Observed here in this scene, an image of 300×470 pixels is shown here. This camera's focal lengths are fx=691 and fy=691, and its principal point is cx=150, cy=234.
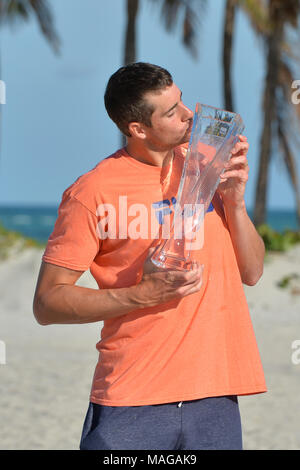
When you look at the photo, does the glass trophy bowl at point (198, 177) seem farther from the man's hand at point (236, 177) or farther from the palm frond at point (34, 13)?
the palm frond at point (34, 13)

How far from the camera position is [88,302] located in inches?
78.3

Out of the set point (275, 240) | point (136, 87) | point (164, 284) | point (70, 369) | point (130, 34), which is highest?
point (136, 87)

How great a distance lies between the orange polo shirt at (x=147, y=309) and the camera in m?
2.02

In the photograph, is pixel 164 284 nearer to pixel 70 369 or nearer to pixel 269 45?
pixel 70 369

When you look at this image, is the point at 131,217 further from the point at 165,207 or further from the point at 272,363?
the point at 272,363

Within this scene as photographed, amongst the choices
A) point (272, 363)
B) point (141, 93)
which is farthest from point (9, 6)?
point (141, 93)

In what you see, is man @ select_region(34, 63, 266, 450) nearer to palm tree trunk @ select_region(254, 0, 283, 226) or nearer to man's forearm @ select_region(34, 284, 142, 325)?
man's forearm @ select_region(34, 284, 142, 325)

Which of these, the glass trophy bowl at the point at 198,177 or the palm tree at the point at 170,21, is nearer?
the glass trophy bowl at the point at 198,177

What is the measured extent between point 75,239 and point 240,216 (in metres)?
0.50

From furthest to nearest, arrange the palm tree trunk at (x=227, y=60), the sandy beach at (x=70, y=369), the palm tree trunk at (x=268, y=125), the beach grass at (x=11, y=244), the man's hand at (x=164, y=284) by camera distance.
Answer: the palm tree trunk at (x=227, y=60) < the palm tree trunk at (x=268, y=125) < the beach grass at (x=11, y=244) < the sandy beach at (x=70, y=369) < the man's hand at (x=164, y=284)

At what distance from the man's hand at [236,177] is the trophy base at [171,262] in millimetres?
252

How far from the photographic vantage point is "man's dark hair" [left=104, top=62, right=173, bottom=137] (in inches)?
79.3

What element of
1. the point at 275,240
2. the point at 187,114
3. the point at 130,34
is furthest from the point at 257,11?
the point at 187,114

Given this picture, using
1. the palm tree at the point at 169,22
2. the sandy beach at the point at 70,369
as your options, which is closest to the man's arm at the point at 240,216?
the sandy beach at the point at 70,369
